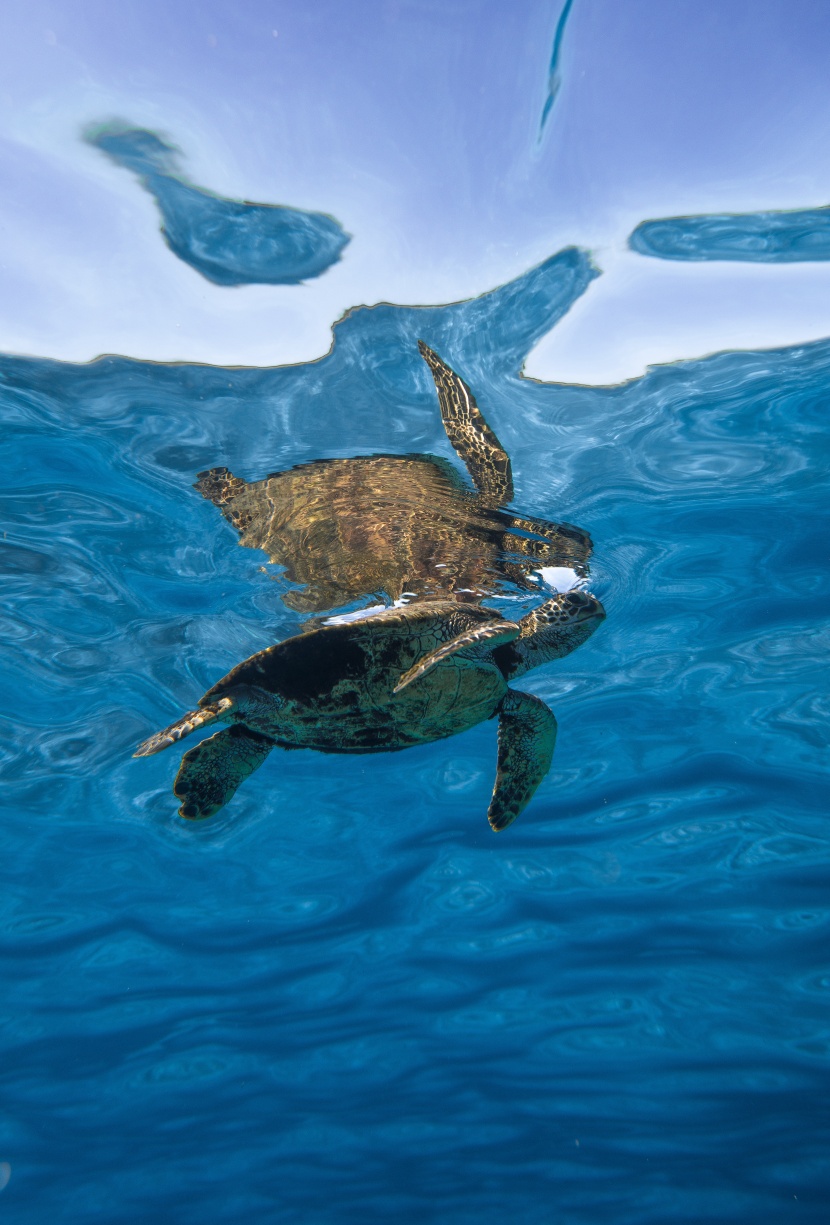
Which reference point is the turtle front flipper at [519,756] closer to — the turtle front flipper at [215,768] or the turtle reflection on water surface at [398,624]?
the turtle reflection on water surface at [398,624]

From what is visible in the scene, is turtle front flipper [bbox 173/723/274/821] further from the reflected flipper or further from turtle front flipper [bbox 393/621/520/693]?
the reflected flipper

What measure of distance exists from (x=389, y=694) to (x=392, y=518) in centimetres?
297

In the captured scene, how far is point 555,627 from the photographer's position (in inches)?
242

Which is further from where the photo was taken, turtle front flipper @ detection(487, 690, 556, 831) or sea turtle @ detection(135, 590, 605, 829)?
turtle front flipper @ detection(487, 690, 556, 831)

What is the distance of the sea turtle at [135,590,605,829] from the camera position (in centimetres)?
532

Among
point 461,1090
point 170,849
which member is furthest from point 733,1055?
point 170,849

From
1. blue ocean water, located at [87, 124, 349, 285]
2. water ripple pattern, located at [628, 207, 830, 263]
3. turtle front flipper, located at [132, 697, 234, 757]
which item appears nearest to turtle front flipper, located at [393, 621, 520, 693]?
turtle front flipper, located at [132, 697, 234, 757]

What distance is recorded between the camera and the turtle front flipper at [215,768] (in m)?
6.28

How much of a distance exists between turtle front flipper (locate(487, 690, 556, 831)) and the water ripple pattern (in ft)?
14.4

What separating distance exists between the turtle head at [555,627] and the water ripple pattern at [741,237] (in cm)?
333

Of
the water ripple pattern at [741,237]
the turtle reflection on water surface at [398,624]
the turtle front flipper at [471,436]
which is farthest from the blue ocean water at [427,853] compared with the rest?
the water ripple pattern at [741,237]

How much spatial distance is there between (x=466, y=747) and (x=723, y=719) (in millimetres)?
4815

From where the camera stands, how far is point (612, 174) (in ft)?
19.3

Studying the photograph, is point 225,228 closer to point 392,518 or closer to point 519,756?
point 392,518
